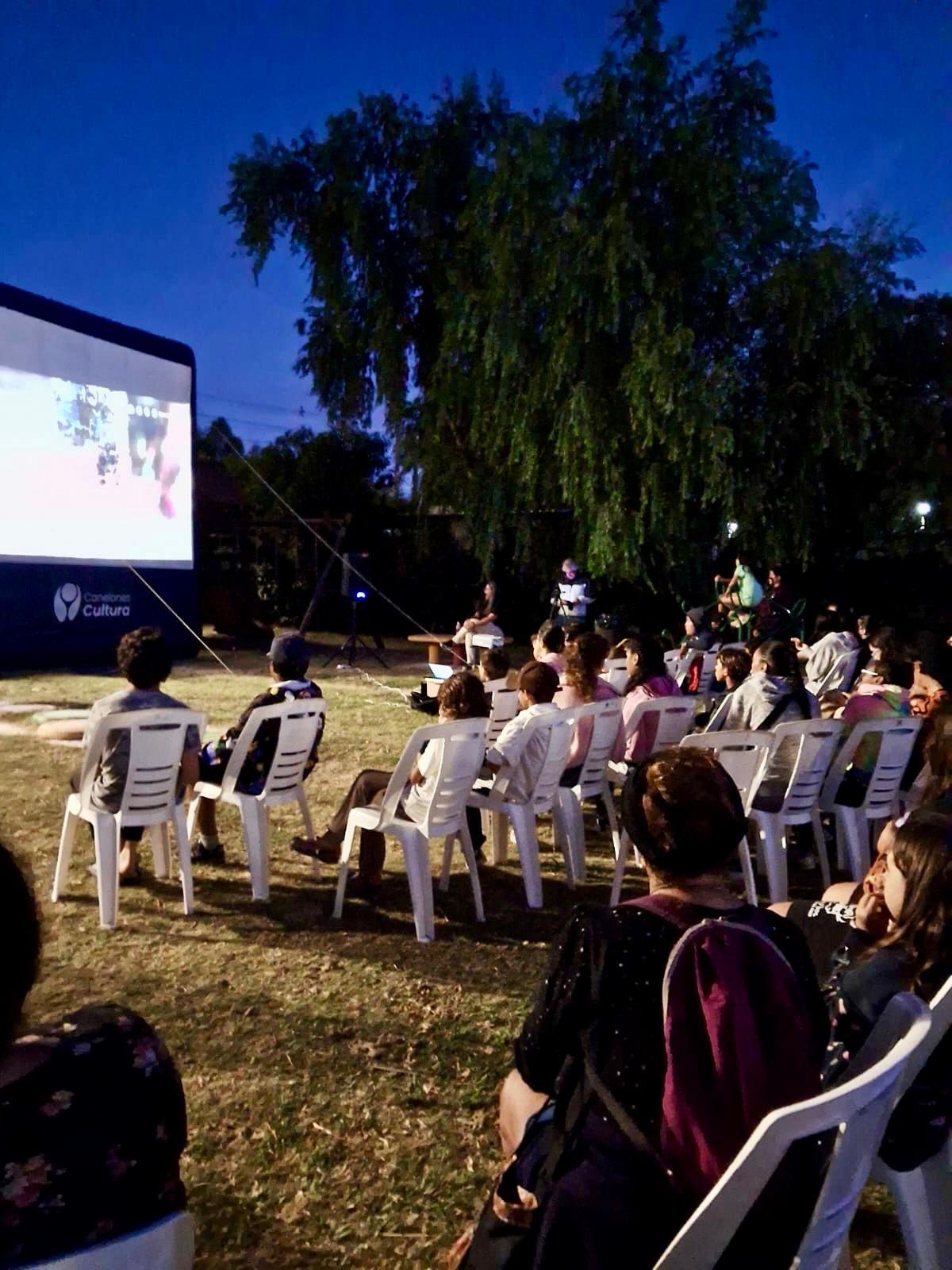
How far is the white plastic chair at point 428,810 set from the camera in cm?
361

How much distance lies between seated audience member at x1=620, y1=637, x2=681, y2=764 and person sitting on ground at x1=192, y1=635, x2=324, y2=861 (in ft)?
5.13

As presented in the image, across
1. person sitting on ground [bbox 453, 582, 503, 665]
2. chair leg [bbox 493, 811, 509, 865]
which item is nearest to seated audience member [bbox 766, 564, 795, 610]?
person sitting on ground [bbox 453, 582, 503, 665]

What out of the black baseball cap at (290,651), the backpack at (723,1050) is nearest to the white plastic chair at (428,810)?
the black baseball cap at (290,651)

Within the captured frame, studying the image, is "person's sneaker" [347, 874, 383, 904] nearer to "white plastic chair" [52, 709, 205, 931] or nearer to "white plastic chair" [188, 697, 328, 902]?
"white plastic chair" [188, 697, 328, 902]

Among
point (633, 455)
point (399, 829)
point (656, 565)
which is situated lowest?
point (399, 829)

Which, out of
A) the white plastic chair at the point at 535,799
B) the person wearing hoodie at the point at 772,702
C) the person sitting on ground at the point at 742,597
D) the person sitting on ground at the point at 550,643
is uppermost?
the person sitting on ground at the point at 742,597

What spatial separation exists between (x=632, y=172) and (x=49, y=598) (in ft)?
29.1

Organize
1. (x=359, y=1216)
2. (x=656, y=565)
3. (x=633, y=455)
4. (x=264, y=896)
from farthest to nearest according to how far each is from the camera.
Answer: (x=656, y=565), (x=633, y=455), (x=264, y=896), (x=359, y=1216)

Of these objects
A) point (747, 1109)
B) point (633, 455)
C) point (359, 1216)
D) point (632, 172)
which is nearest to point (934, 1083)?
point (747, 1109)

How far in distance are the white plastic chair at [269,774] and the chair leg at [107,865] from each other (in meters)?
0.53

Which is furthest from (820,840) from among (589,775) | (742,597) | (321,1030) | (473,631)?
(473,631)

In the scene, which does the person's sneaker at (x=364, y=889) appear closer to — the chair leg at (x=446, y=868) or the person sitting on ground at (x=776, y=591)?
the chair leg at (x=446, y=868)

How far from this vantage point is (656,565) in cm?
1380

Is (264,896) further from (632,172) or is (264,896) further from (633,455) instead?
(632,172)
